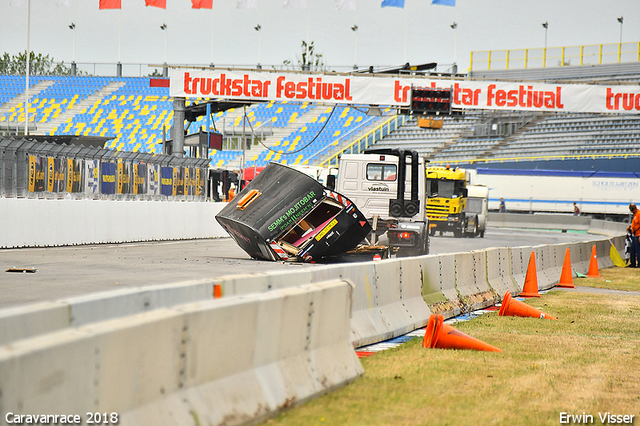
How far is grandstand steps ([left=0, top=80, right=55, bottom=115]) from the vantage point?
69500 millimetres

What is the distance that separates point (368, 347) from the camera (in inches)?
336

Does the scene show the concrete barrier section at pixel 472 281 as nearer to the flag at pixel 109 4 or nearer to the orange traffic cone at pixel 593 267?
the orange traffic cone at pixel 593 267

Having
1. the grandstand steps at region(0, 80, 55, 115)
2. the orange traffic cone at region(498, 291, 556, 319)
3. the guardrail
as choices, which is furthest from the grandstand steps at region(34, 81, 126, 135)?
the guardrail

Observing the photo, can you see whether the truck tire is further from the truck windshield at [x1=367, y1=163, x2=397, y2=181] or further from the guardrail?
the guardrail

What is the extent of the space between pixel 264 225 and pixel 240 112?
51902mm

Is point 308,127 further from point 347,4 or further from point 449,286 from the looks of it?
point 449,286

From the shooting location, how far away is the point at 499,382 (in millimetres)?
6750

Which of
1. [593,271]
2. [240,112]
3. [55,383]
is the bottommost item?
[593,271]

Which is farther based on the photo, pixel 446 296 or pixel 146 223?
pixel 146 223

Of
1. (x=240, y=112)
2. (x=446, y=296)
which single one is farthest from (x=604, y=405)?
(x=240, y=112)

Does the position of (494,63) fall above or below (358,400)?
above

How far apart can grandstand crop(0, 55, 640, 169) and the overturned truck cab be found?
35.1 m

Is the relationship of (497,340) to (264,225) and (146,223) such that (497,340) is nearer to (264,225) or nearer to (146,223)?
(264,225)

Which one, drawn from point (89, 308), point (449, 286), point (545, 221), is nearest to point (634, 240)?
point (449, 286)
